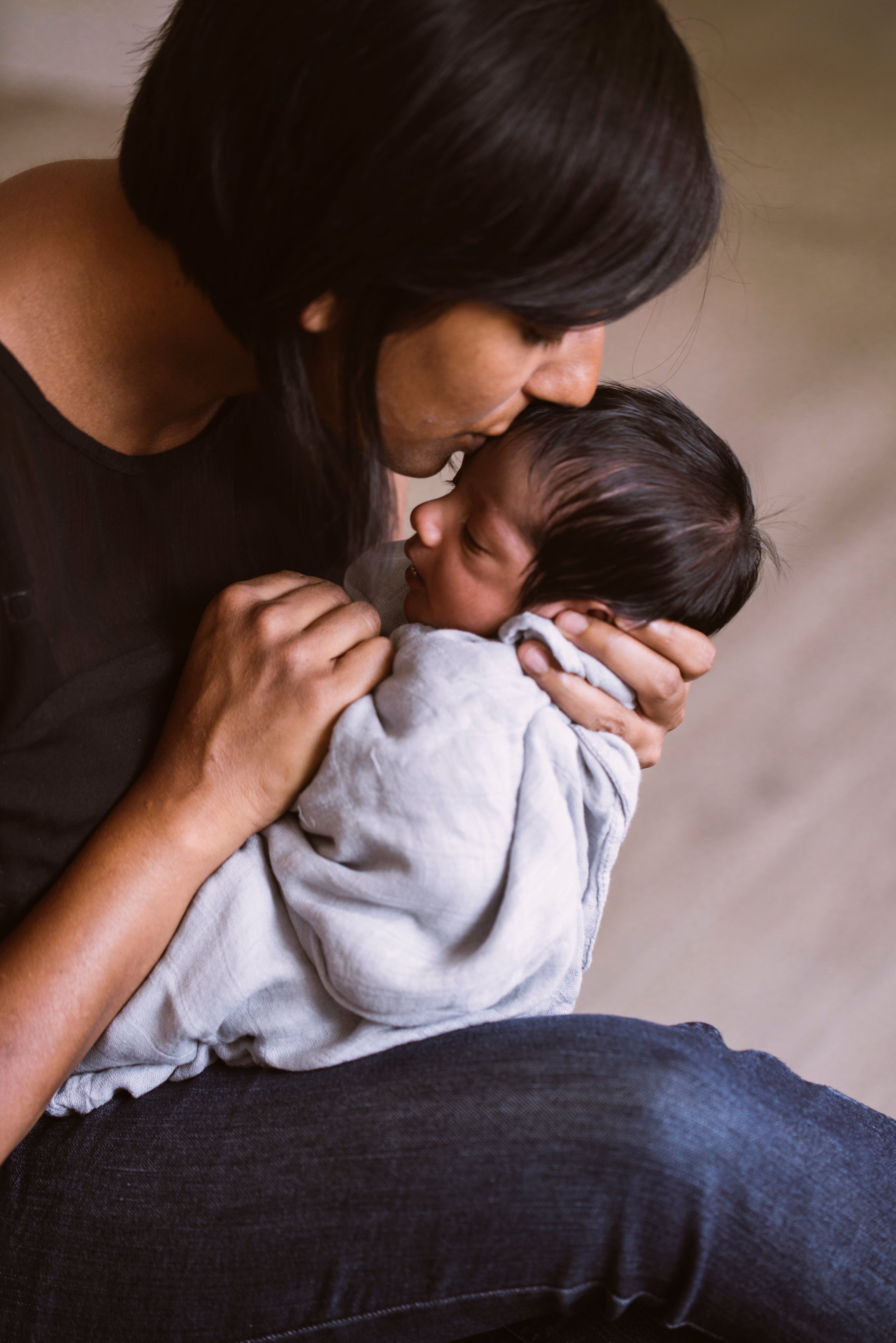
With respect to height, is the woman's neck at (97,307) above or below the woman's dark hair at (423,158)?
below

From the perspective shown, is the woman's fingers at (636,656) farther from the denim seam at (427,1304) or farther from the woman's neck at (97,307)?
the denim seam at (427,1304)

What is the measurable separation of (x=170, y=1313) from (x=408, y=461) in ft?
2.20

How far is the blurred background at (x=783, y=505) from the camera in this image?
60.9 inches

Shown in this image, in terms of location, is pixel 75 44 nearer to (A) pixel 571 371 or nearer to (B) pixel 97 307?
(B) pixel 97 307

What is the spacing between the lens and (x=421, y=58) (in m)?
0.63

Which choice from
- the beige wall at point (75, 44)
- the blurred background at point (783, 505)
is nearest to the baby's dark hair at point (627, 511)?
the blurred background at point (783, 505)

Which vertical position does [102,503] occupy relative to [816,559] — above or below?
below

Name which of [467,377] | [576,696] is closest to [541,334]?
[467,377]

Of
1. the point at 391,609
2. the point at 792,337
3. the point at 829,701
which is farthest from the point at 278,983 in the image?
the point at 792,337

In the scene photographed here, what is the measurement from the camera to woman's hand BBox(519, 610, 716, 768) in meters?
0.89

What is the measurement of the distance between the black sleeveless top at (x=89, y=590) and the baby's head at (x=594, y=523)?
0.18 metres

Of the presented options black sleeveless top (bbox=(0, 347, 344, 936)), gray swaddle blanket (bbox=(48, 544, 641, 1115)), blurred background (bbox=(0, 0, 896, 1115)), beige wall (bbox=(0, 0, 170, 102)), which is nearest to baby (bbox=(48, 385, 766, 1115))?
gray swaddle blanket (bbox=(48, 544, 641, 1115))

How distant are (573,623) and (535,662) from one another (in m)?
0.06

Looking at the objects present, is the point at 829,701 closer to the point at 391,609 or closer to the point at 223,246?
the point at 391,609
